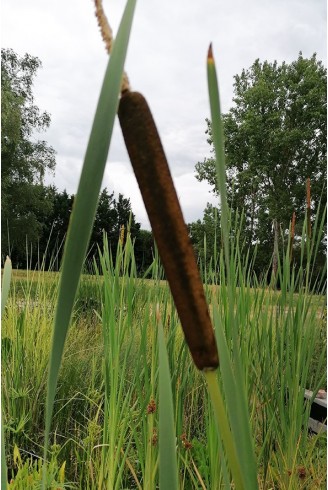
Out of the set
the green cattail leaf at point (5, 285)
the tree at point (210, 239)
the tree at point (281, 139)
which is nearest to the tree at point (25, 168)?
the tree at point (281, 139)

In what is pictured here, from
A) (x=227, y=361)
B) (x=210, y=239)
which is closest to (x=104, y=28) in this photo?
(x=227, y=361)

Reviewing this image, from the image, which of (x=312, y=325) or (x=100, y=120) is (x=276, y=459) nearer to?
(x=312, y=325)

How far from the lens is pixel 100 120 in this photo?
28cm

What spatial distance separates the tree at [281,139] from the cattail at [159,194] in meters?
18.1

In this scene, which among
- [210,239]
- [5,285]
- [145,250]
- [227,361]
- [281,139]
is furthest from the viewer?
[281,139]

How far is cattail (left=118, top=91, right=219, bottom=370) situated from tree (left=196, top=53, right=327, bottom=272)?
18.1 m

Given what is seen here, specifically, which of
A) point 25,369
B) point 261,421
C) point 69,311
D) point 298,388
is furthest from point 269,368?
point 25,369

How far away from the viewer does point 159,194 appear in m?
0.28

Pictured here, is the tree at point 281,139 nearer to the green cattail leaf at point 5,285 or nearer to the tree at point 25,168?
the tree at point 25,168

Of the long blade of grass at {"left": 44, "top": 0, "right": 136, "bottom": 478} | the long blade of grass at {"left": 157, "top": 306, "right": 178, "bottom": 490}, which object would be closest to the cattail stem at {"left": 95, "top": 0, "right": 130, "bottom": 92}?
the long blade of grass at {"left": 44, "top": 0, "right": 136, "bottom": 478}

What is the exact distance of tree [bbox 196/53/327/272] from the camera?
18.8 m

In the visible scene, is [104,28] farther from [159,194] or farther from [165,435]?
[165,435]

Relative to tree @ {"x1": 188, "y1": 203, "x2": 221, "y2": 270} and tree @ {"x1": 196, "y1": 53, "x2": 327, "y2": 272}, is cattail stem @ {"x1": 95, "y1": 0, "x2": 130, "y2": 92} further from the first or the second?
tree @ {"x1": 196, "y1": 53, "x2": 327, "y2": 272}

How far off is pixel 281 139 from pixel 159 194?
19.9 metres
